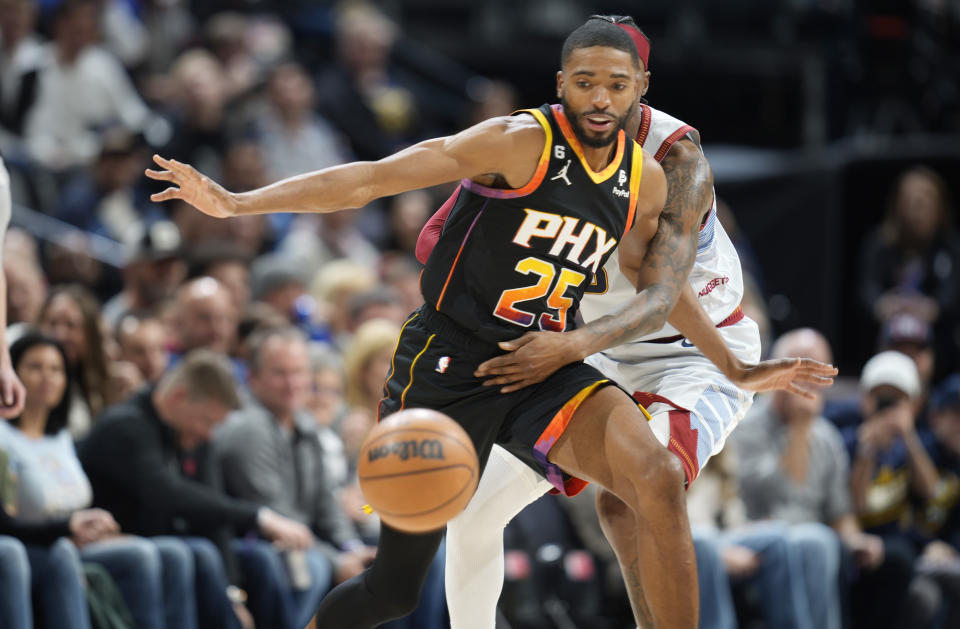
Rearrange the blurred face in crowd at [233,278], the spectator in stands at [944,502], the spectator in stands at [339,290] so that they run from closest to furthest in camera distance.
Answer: the blurred face in crowd at [233,278] < the spectator in stands at [944,502] < the spectator in stands at [339,290]

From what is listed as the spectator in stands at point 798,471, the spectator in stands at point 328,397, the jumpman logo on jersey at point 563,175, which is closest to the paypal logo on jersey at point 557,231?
the jumpman logo on jersey at point 563,175

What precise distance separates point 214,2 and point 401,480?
902 centimetres

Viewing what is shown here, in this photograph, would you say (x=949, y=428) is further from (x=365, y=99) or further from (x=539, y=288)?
(x=365, y=99)

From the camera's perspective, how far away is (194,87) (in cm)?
1018

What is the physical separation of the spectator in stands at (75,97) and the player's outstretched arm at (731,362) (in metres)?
5.92

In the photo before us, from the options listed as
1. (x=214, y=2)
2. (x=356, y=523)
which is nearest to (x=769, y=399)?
(x=356, y=523)

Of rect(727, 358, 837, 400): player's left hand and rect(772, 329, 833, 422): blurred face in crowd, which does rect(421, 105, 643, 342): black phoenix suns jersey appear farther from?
rect(772, 329, 833, 422): blurred face in crowd

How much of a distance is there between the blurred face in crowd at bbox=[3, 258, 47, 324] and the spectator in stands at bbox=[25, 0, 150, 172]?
2.46m

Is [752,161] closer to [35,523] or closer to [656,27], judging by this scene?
A: [656,27]

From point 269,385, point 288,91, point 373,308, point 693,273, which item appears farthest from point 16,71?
point 693,273

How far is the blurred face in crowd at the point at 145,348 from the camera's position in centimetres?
753

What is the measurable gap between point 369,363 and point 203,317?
1.09 metres

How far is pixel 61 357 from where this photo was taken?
6340 mm

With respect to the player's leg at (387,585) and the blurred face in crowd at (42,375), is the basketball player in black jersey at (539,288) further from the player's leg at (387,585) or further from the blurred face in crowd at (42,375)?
the blurred face in crowd at (42,375)
